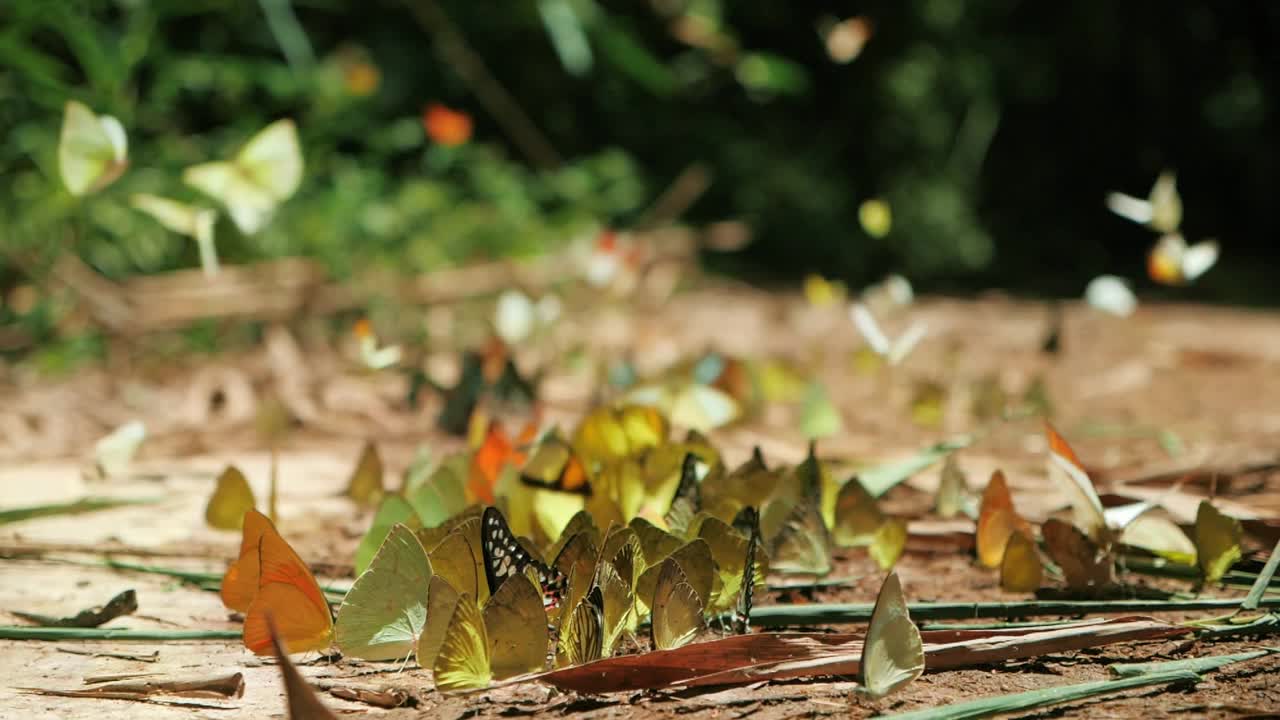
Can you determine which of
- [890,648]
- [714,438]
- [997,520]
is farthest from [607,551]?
[714,438]

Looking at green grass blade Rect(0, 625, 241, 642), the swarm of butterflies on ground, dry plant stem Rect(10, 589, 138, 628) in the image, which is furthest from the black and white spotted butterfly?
dry plant stem Rect(10, 589, 138, 628)

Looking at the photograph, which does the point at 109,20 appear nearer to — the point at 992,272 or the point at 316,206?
the point at 316,206

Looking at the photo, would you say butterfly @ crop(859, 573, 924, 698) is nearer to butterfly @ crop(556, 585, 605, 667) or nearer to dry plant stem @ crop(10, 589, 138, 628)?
butterfly @ crop(556, 585, 605, 667)

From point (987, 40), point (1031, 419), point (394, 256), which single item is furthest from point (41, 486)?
point (987, 40)

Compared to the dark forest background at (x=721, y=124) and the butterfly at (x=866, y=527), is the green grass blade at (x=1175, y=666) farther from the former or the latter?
the dark forest background at (x=721, y=124)

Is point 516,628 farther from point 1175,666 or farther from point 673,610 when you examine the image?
point 1175,666
